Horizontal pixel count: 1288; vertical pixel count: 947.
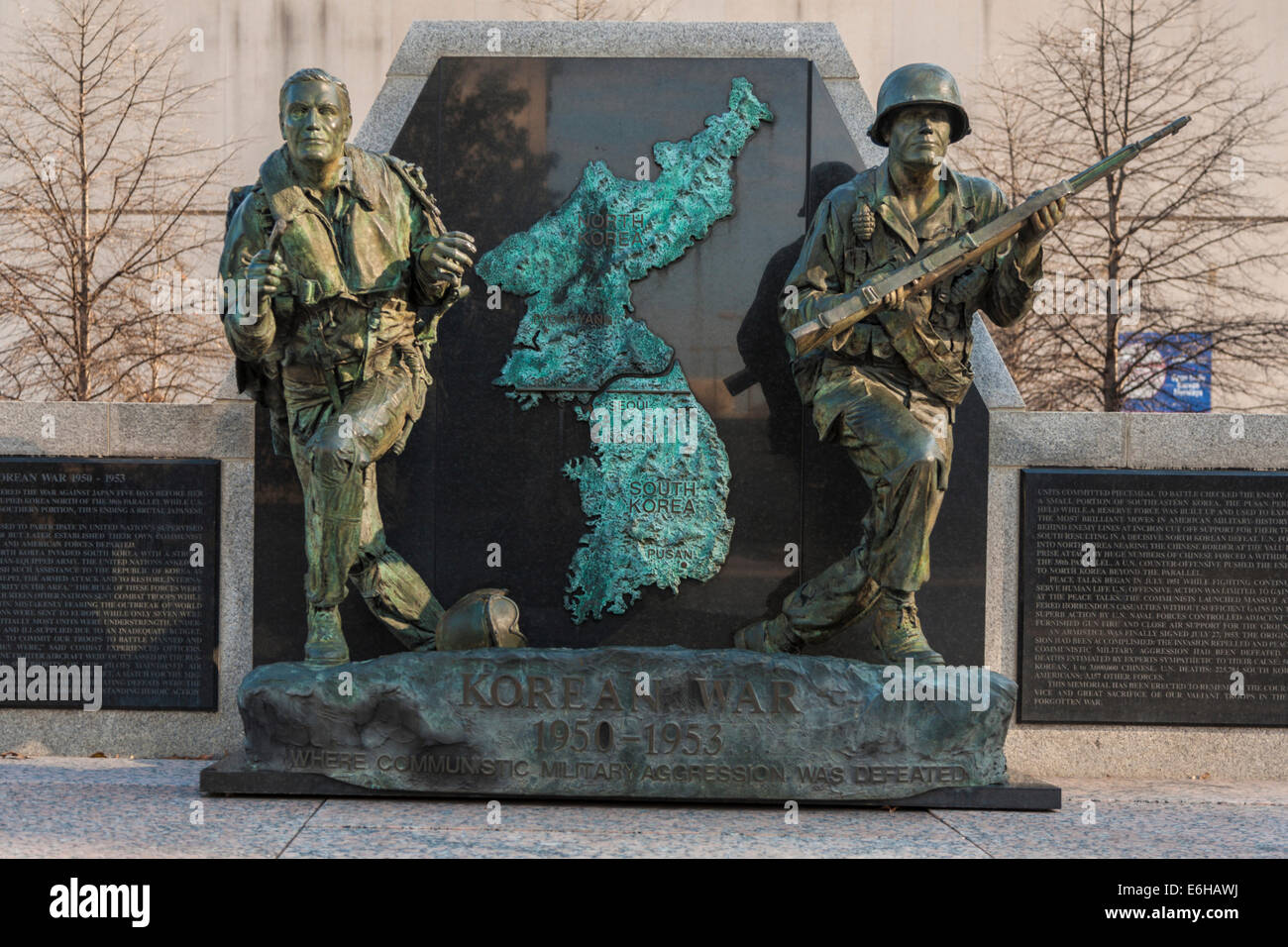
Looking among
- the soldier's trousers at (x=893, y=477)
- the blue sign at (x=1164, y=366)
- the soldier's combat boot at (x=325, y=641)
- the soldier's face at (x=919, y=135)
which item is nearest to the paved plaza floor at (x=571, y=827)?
the soldier's combat boot at (x=325, y=641)

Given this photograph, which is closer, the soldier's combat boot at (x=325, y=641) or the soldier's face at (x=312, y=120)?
the soldier's face at (x=312, y=120)

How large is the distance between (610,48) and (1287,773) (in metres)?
5.12

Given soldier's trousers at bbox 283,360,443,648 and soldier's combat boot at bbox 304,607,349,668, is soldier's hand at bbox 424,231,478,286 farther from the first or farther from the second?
soldier's combat boot at bbox 304,607,349,668

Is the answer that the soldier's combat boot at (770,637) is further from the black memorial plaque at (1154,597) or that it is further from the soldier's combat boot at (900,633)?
the black memorial plaque at (1154,597)

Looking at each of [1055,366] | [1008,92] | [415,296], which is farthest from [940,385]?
[1008,92]

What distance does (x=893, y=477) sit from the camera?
6402 mm

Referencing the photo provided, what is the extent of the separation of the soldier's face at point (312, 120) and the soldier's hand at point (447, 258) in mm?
618

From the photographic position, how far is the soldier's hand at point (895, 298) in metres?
6.52

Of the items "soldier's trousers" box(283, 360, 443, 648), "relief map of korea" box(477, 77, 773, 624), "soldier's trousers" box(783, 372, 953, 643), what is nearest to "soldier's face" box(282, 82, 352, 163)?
"soldier's trousers" box(283, 360, 443, 648)

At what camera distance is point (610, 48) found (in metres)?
7.62

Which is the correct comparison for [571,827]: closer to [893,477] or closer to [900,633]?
[900,633]

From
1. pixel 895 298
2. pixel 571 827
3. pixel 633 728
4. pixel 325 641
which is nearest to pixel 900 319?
pixel 895 298

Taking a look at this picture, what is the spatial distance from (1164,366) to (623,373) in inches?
246

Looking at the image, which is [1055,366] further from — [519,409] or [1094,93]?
[519,409]
